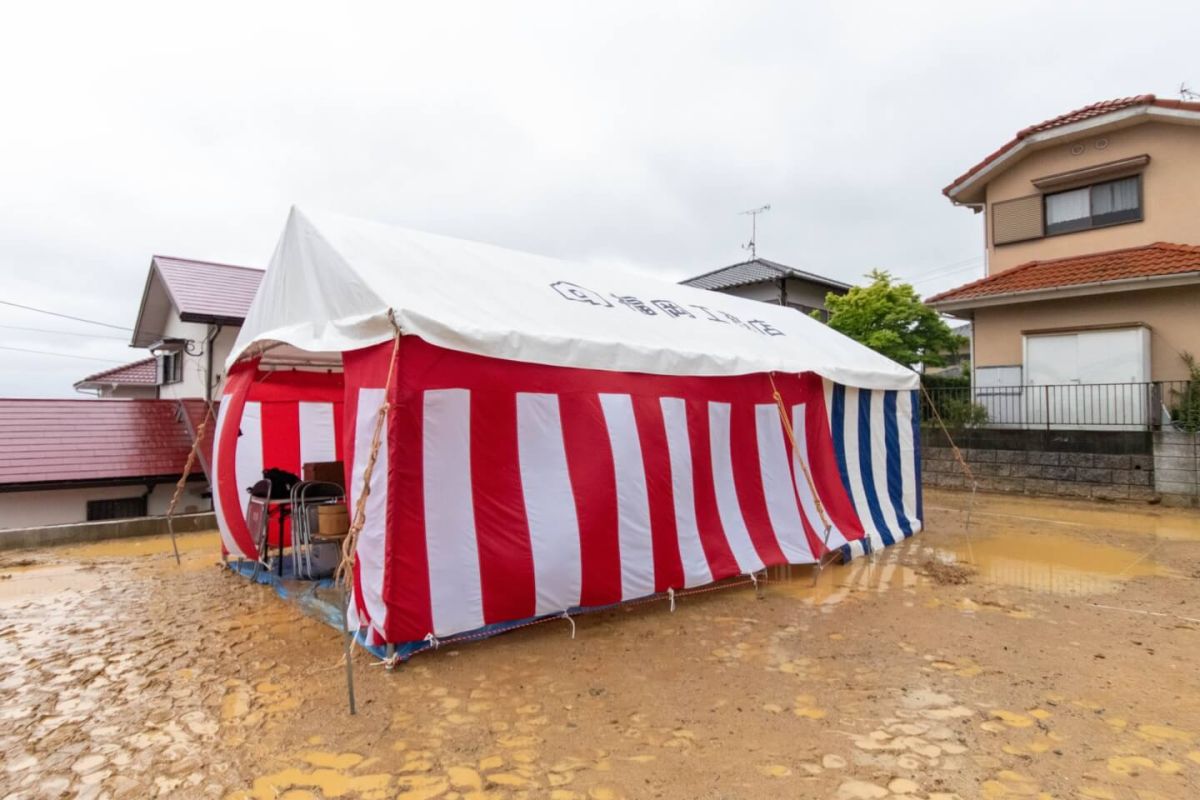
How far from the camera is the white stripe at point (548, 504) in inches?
146

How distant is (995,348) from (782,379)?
7.99m

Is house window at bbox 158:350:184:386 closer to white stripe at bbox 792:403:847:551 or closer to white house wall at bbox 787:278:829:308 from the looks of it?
white stripe at bbox 792:403:847:551

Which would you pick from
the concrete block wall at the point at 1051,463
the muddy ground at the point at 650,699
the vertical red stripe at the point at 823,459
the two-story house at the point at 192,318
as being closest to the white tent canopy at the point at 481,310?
the vertical red stripe at the point at 823,459

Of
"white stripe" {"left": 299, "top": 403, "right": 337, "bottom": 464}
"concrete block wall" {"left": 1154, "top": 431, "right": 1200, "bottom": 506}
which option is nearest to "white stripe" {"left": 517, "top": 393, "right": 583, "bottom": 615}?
"white stripe" {"left": 299, "top": 403, "right": 337, "bottom": 464}

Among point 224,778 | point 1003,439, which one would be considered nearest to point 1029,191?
point 1003,439

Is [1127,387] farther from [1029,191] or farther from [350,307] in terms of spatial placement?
[350,307]

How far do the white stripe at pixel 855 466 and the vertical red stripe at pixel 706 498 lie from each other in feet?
6.35

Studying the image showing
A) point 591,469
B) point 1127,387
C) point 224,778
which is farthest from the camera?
point 1127,387

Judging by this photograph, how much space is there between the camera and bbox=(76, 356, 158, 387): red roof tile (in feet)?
53.0

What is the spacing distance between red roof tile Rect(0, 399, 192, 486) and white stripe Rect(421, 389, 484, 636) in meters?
7.28

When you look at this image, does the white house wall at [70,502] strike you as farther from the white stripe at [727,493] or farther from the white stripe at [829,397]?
the white stripe at [829,397]

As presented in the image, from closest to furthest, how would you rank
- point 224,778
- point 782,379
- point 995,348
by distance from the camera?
1. point 224,778
2. point 782,379
3. point 995,348

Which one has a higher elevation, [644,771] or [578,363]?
[578,363]

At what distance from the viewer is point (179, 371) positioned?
500 inches
